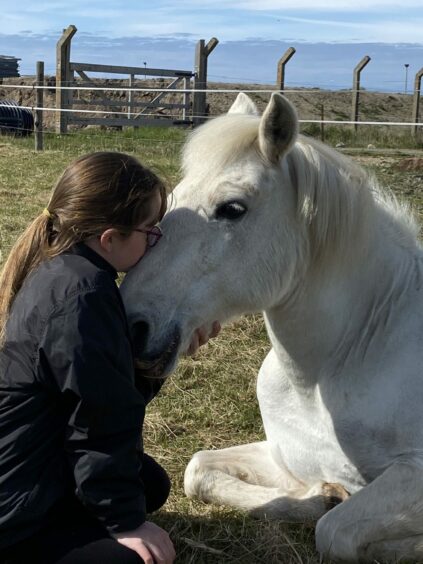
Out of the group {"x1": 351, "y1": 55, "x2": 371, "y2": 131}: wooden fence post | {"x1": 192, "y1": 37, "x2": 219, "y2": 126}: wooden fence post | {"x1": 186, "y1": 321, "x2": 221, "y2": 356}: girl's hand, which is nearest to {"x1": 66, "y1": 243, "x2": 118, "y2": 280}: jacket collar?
{"x1": 186, "y1": 321, "x2": 221, "y2": 356}: girl's hand

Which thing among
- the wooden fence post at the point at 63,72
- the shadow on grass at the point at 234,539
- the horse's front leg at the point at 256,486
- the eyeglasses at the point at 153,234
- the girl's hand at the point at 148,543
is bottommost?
the shadow on grass at the point at 234,539

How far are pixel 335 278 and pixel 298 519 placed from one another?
3.01ft

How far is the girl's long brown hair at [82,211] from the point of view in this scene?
241 cm

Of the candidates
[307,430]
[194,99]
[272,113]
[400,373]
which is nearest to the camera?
[272,113]

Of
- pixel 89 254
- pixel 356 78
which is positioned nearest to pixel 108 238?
pixel 89 254

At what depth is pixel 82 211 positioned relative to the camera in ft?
7.92

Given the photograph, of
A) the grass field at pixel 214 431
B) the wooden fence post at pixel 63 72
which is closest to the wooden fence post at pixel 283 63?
the wooden fence post at pixel 63 72

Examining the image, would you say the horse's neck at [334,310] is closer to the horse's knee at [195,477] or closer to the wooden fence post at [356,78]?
the horse's knee at [195,477]

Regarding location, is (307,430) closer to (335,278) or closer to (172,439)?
(335,278)

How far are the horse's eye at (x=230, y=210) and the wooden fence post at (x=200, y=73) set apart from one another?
1474 centimetres

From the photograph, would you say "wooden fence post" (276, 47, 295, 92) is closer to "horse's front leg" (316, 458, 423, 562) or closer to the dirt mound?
the dirt mound

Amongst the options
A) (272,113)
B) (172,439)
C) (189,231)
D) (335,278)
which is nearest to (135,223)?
(189,231)

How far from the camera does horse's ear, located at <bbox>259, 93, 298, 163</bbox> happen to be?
248 centimetres

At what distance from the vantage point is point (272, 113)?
2.50 m
